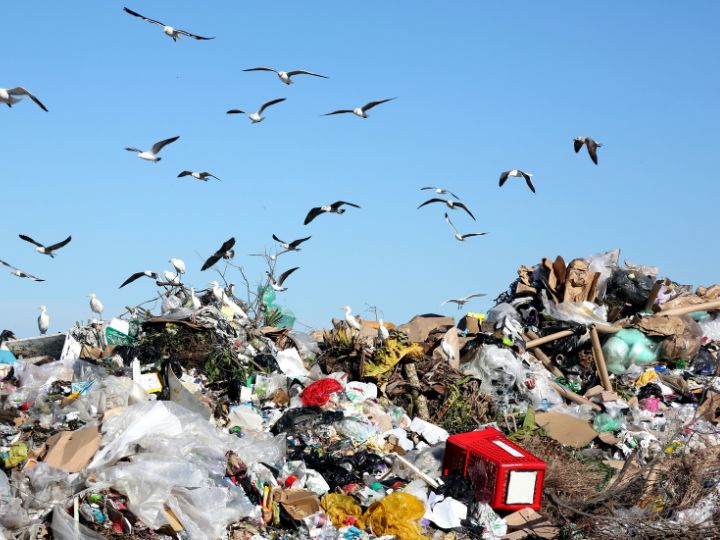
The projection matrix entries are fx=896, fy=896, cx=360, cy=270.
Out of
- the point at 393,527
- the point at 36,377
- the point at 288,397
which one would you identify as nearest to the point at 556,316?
the point at 288,397

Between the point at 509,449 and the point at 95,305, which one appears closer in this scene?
the point at 509,449

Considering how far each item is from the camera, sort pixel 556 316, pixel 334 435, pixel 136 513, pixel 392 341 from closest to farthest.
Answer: pixel 136 513
pixel 334 435
pixel 392 341
pixel 556 316

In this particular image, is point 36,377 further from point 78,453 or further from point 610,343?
point 610,343

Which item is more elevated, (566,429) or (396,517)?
(396,517)

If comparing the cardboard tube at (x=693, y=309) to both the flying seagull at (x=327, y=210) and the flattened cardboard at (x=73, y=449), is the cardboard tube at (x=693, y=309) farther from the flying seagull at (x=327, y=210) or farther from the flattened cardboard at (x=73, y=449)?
the flattened cardboard at (x=73, y=449)

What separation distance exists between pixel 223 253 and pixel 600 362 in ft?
13.2

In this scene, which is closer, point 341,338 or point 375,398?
point 375,398

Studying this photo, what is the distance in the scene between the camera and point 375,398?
7387 mm

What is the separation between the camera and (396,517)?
5461 millimetres

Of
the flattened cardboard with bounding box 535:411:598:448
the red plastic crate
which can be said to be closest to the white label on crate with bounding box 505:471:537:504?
the red plastic crate

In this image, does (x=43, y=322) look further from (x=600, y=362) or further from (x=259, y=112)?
(x=600, y=362)

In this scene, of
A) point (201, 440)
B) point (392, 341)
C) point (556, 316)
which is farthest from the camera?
point (556, 316)

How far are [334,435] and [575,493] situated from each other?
173 centimetres

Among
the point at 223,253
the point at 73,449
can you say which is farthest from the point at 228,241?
the point at 73,449
